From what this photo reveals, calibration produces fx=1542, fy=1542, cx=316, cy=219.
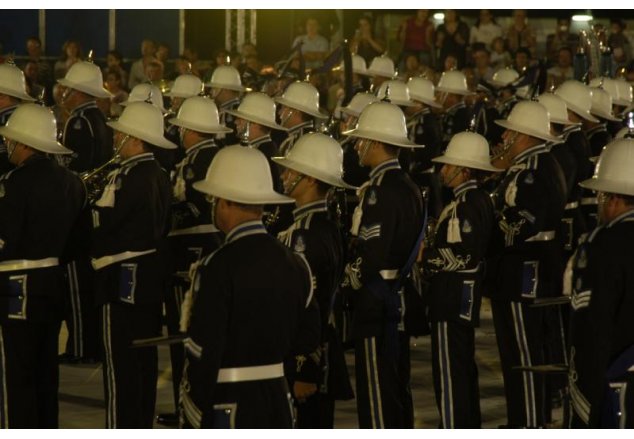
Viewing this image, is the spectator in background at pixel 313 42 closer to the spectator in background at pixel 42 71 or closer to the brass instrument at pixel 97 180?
the spectator in background at pixel 42 71

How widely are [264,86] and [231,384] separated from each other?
12076 mm

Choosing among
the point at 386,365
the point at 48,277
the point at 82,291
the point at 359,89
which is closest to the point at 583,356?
the point at 386,365

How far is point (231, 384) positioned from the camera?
7055 millimetres

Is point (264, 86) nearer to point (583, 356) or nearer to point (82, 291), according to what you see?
point (82, 291)

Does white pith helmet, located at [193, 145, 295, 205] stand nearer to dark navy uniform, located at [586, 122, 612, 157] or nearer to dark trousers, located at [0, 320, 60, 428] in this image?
dark trousers, located at [0, 320, 60, 428]

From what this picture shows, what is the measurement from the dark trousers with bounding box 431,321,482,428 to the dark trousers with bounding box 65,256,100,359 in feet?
13.2

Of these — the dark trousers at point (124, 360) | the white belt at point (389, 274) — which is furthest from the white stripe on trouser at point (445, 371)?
the dark trousers at point (124, 360)

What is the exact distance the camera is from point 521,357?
439 inches

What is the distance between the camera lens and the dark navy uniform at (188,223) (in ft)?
39.6

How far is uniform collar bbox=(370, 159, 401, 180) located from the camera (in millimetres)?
10359

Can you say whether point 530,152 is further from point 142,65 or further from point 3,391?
point 142,65

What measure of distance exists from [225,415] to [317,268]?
7.71ft

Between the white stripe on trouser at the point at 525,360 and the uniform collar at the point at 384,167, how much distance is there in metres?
1.55

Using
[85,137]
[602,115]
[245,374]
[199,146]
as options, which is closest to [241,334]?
[245,374]
